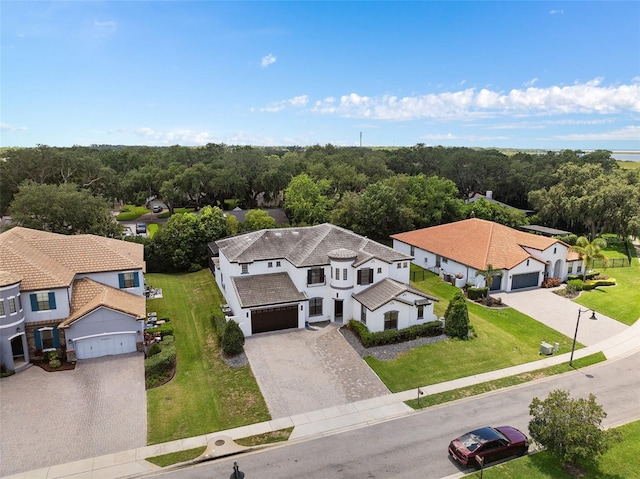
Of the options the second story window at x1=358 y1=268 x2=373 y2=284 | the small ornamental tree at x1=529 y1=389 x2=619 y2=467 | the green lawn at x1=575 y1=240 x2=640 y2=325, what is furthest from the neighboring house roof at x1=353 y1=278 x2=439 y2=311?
the green lawn at x1=575 y1=240 x2=640 y2=325

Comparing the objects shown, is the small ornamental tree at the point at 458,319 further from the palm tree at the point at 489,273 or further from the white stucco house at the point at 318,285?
the palm tree at the point at 489,273

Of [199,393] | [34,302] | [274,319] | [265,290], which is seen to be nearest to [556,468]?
[199,393]

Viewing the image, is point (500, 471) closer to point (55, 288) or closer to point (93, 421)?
point (93, 421)

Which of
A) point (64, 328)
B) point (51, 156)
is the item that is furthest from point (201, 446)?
point (51, 156)

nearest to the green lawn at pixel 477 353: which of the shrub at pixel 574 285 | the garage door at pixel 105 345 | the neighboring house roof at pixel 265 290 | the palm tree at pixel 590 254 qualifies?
the neighboring house roof at pixel 265 290

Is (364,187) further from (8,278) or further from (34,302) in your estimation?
(8,278)

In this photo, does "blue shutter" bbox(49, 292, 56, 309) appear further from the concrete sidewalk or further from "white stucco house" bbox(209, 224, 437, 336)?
"white stucco house" bbox(209, 224, 437, 336)
